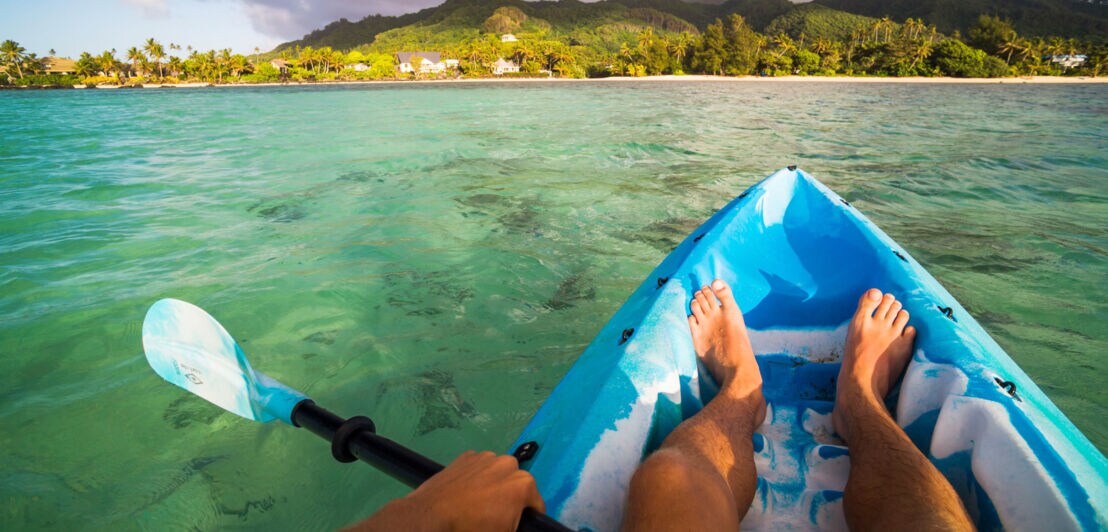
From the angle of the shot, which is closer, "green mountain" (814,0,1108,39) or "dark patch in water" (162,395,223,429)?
"dark patch in water" (162,395,223,429)

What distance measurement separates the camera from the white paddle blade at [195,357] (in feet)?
6.86

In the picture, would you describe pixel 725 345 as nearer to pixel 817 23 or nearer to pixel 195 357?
pixel 195 357

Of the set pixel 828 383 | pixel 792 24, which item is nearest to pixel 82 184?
pixel 828 383

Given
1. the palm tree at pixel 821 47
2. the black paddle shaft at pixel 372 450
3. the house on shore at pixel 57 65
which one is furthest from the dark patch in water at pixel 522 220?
the house on shore at pixel 57 65

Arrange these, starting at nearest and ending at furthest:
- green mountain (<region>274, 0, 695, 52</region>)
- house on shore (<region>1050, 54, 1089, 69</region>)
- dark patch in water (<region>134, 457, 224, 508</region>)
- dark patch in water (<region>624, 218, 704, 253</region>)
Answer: dark patch in water (<region>134, 457, 224, 508</region>) → dark patch in water (<region>624, 218, 704, 253</region>) → house on shore (<region>1050, 54, 1089, 69</region>) → green mountain (<region>274, 0, 695, 52</region>)

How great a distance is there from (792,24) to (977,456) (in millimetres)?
181949

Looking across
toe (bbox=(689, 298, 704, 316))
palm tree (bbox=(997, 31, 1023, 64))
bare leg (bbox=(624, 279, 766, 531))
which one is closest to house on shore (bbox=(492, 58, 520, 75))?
palm tree (bbox=(997, 31, 1023, 64))

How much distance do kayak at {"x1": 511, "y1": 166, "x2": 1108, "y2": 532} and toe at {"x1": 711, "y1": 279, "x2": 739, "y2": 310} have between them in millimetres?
91

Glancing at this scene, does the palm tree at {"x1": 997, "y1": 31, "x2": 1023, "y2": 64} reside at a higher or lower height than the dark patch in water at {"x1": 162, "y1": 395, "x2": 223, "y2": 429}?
higher

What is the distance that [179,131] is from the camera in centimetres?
1475

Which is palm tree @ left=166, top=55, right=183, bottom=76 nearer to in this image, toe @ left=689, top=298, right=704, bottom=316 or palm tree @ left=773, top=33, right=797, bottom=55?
palm tree @ left=773, top=33, right=797, bottom=55

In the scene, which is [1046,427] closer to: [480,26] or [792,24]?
[792,24]

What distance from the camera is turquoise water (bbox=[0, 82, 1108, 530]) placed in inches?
92.9

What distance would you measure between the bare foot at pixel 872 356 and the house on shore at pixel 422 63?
293ft
